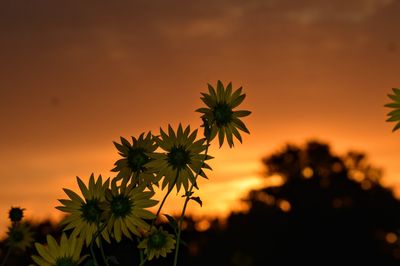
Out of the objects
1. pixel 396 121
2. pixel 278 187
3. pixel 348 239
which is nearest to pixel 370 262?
pixel 348 239

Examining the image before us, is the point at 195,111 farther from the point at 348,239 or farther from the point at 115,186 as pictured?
the point at 348,239

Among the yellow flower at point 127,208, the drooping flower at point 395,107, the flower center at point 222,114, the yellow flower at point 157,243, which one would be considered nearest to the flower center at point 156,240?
the yellow flower at point 157,243

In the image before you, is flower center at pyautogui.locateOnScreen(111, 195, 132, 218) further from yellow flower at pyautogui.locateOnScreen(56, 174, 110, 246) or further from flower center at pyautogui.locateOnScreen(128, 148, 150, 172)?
flower center at pyautogui.locateOnScreen(128, 148, 150, 172)

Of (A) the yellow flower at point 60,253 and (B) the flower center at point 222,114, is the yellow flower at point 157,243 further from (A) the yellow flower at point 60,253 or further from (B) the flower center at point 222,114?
(B) the flower center at point 222,114

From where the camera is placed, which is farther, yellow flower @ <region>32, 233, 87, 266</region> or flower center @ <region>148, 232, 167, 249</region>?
flower center @ <region>148, 232, 167, 249</region>

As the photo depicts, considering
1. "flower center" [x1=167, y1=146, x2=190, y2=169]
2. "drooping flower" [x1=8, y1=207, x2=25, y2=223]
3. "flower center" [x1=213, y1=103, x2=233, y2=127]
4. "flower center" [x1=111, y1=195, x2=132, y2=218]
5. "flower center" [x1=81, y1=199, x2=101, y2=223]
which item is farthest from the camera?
"drooping flower" [x1=8, y1=207, x2=25, y2=223]

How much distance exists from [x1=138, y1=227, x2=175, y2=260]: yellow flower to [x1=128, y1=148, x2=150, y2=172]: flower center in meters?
0.46

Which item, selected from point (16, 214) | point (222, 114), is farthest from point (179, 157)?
point (16, 214)

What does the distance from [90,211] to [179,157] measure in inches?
29.1

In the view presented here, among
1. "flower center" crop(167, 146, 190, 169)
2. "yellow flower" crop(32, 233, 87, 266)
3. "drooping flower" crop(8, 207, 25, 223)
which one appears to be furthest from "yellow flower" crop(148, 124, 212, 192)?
"drooping flower" crop(8, 207, 25, 223)

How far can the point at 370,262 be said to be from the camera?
65.6 m

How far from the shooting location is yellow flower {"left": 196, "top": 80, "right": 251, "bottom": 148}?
210 inches

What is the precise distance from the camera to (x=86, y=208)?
4.84 meters

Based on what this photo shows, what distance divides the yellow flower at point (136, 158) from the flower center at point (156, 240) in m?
0.38
